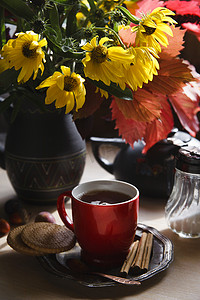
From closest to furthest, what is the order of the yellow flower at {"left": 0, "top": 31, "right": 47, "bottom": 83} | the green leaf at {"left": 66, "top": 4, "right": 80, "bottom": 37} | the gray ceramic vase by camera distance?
the yellow flower at {"left": 0, "top": 31, "right": 47, "bottom": 83} < the green leaf at {"left": 66, "top": 4, "right": 80, "bottom": 37} < the gray ceramic vase

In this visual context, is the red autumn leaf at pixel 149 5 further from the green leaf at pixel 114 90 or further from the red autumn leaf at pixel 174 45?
the green leaf at pixel 114 90

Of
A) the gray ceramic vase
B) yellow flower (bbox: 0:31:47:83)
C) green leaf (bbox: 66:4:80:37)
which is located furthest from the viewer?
the gray ceramic vase

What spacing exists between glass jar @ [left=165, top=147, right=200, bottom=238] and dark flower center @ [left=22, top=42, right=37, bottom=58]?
30cm

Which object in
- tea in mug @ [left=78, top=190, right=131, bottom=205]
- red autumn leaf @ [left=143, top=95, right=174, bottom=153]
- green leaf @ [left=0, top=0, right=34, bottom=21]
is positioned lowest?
tea in mug @ [left=78, top=190, right=131, bottom=205]

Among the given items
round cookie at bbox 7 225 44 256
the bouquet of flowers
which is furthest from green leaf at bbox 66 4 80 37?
round cookie at bbox 7 225 44 256

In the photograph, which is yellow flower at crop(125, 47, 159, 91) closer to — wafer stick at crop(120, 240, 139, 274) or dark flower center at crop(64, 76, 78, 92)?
dark flower center at crop(64, 76, 78, 92)

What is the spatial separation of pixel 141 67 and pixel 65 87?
0.11m

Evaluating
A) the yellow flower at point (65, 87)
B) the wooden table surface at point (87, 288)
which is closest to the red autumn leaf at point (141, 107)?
the yellow flower at point (65, 87)

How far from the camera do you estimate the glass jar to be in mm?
689

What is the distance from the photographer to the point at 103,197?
61 cm

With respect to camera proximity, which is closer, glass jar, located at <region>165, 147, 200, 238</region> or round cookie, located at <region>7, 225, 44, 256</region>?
round cookie, located at <region>7, 225, 44, 256</region>

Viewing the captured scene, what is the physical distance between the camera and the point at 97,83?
57cm

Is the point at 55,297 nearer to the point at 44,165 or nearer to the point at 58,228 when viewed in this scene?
the point at 58,228

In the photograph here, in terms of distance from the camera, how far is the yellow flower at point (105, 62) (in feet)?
1.69
